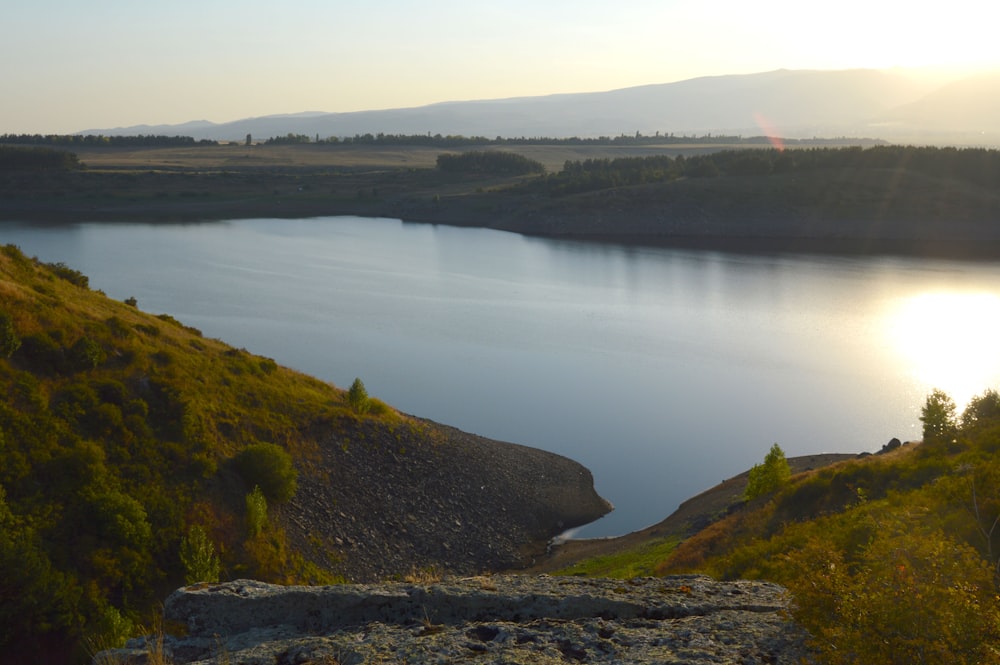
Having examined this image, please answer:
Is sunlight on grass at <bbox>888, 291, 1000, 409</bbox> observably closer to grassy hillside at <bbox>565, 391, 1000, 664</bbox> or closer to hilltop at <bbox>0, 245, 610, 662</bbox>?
hilltop at <bbox>0, 245, 610, 662</bbox>

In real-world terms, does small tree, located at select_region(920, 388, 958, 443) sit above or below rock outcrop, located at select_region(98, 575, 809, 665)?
below

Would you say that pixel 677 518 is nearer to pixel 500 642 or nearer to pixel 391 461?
pixel 391 461

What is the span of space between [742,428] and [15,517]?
27.7 metres

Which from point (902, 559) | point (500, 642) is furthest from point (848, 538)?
point (500, 642)

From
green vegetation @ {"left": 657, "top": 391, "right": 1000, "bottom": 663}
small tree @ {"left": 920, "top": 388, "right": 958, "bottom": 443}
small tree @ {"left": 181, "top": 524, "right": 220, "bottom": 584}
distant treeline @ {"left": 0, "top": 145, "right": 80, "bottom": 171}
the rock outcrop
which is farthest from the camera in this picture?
distant treeline @ {"left": 0, "top": 145, "right": 80, "bottom": 171}

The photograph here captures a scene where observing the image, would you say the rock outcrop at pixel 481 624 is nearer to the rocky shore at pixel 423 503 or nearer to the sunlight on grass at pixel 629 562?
the sunlight on grass at pixel 629 562

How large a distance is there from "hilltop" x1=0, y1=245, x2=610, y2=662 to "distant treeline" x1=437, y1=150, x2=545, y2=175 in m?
114

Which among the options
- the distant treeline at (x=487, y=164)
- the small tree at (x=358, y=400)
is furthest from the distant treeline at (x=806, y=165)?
the small tree at (x=358, y=400)

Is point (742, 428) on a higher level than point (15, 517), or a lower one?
lower

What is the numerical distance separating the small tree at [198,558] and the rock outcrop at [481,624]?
285 inches

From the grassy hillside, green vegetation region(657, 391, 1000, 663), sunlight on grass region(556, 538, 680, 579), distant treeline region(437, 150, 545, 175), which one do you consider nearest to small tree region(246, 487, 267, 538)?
sunlight on grass region(556, 538, 680, 579)

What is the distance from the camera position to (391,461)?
25031 mm

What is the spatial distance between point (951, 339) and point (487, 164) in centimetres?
10155

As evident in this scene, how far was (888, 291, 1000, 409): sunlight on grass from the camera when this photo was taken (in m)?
42.2
